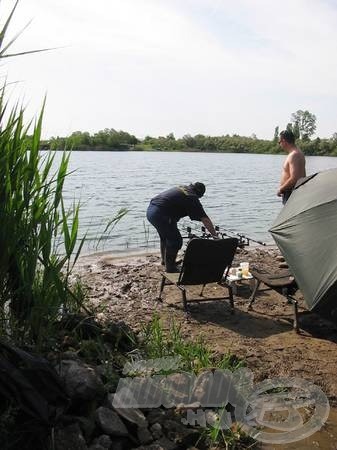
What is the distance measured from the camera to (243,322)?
6.15 meters

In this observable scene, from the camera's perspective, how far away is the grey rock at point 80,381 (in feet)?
11.1

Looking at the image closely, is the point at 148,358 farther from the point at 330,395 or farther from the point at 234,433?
the point at 330,395

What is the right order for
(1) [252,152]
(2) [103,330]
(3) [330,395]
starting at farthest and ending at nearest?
1. (1) [252,152]
2. (2) [103,330]
3. (3) [330,395]

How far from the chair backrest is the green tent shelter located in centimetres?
67

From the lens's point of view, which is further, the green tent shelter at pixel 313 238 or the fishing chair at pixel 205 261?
the fishing chair at pixel 205 261

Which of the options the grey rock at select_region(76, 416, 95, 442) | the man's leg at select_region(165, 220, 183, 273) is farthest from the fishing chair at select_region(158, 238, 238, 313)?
the grey rock at select_region(76, 416, 95, 442)

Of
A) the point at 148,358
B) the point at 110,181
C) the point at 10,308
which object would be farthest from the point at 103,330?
the point at 110,181

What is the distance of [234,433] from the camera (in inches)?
140

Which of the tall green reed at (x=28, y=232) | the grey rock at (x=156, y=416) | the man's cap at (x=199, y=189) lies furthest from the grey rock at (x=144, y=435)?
Answer: the man's cap at (x=199, y=189)

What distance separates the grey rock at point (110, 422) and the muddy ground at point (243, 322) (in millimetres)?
1528

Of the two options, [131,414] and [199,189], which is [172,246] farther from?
[131,414]

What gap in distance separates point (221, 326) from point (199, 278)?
699 mm

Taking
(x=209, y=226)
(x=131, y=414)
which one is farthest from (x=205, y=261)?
(x=131, y=414)

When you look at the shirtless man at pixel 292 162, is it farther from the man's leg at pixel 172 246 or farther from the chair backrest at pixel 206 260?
the chair backrest at pixel 206 260
